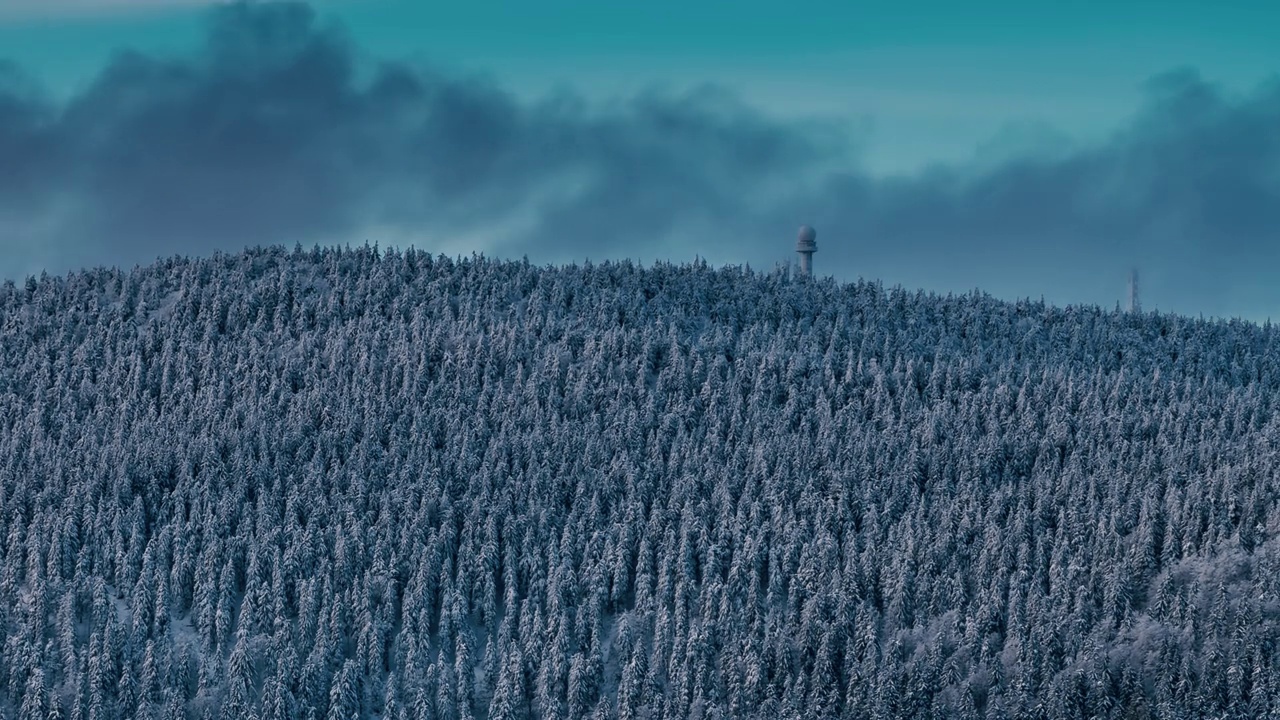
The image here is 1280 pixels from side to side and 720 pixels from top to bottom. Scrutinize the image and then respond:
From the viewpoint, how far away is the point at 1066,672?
10075 cm

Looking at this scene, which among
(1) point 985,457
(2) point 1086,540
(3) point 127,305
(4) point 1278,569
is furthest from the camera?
(3) point 127,305

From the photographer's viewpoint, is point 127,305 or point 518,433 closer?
point 518,433

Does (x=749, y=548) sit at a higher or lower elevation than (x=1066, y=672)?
higher

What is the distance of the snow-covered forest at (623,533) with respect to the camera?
10488 cm

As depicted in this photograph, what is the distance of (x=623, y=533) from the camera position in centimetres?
12088

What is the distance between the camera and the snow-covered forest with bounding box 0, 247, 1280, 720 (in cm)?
10488

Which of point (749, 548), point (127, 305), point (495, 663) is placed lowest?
point (495, 663)

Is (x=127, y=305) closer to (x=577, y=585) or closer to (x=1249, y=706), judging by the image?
(x=577, y=585)

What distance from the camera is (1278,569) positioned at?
350 ft

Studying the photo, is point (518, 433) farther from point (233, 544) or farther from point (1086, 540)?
point (1086, 540)

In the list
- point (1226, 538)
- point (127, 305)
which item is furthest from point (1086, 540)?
point (127, 305)

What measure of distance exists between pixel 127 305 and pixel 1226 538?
132 m

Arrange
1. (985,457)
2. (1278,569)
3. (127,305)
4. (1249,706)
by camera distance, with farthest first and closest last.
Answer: (127,305), (985,457), (1278,569), (1249,706)

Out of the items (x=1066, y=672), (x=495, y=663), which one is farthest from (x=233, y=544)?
(x=1066, y=672)
